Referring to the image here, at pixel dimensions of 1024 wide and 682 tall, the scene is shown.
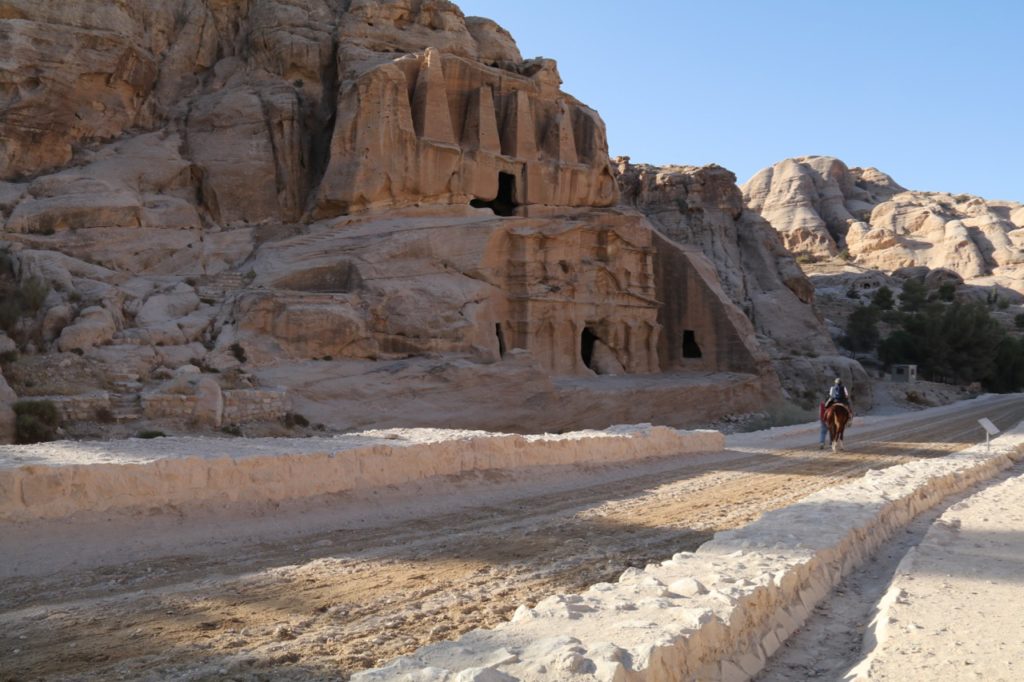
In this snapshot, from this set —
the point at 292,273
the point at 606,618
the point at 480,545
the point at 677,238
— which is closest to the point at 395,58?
the point at 292,273

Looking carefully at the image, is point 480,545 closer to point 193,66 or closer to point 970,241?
point 193,66

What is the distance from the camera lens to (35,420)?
13781 millimetres

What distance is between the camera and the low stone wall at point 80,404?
1449 centimetres

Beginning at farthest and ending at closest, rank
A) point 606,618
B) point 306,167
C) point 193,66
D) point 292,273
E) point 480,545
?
point 193,66 → point 306,167 → point 292,273 → point 480,545 → point 606,618

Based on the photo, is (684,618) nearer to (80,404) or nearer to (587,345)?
(80,404)

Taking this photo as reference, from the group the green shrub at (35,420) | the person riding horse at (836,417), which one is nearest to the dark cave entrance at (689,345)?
Result: the person riding horse at (836,417)

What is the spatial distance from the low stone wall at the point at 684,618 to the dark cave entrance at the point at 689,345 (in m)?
25.0

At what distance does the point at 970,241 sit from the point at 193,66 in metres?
72.6

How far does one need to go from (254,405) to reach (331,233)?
29.6ft

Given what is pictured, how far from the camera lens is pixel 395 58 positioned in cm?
2869

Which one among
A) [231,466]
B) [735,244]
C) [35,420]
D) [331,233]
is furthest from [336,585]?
[735,244]

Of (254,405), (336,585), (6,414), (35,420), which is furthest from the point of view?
(254,405)

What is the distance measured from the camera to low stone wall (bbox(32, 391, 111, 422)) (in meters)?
14.5

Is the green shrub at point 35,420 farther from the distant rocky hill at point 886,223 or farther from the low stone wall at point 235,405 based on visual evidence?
the distant rocky hill at point 886,223
